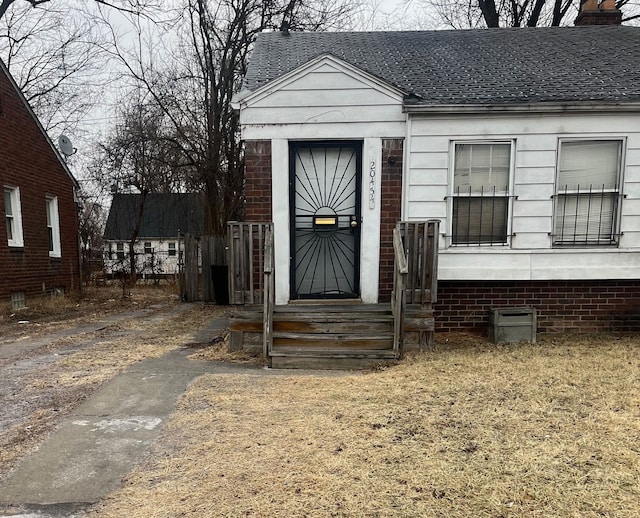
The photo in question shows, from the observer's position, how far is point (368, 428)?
2.97m

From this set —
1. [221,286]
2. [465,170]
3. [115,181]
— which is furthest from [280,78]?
[115,181]

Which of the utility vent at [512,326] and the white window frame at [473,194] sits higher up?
the white window frame at [473,194]

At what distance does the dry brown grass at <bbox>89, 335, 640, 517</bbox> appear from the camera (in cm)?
213

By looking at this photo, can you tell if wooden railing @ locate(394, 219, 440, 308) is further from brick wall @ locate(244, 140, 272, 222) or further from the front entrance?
brick wall @ locate(244, 140, 272, 222)

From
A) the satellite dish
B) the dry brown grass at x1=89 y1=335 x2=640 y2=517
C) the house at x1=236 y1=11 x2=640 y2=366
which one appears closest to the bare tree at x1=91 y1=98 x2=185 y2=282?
the satellite dish

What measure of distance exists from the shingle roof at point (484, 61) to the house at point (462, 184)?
59 millimetres

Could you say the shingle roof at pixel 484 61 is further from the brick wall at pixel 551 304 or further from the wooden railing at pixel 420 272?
the brick wall at pixel 551 304

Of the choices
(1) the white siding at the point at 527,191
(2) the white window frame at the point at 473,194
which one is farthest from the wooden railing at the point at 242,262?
(2) the white window frame at the point at 473,194

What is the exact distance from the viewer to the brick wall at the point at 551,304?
5.83 meters

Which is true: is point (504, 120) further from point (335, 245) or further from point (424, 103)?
point (335, 245)

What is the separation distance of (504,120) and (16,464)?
6.31 m

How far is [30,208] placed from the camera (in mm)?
10133

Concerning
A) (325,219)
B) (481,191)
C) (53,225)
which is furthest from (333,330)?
(53,225)

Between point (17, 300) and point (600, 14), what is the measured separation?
1520cm
